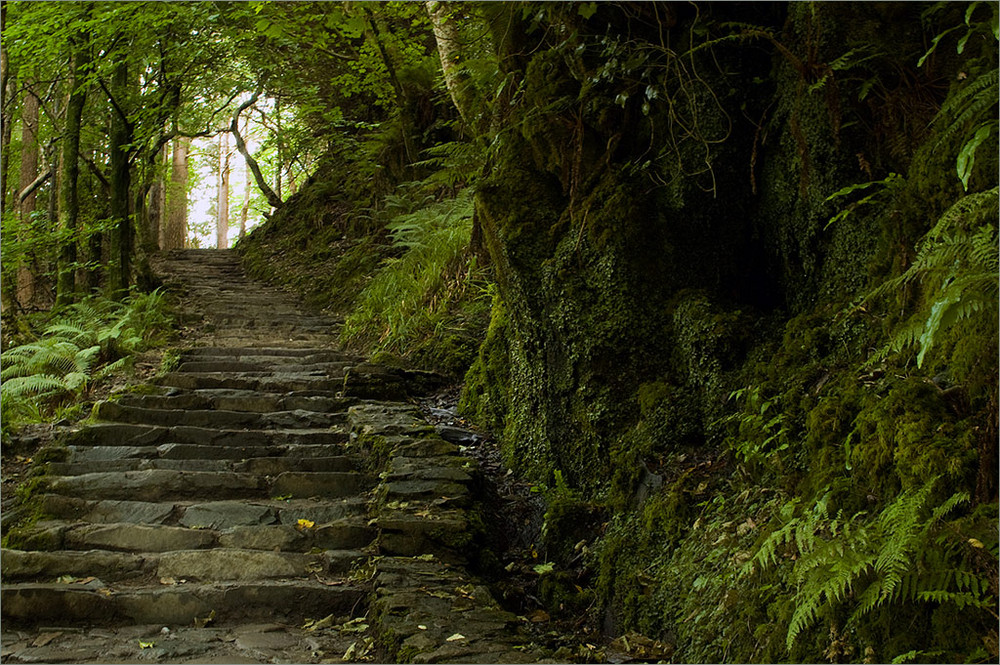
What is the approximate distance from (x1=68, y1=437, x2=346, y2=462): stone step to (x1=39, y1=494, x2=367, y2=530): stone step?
0.73m

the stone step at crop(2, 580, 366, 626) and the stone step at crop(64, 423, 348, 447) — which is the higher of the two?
the stone step at crop(64, 423, 348, 447)

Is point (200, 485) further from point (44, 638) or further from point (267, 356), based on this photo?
point (267, 356)

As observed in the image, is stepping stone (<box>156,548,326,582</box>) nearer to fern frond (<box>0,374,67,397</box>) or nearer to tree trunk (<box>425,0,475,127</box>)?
fern frond (<box>0,374,67,397</box>)

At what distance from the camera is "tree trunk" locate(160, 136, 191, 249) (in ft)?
68.7

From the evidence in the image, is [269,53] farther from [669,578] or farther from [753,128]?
[669,578]

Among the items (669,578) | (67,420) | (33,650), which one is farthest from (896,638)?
(67,420)

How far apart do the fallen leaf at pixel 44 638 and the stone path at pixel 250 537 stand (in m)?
0.02

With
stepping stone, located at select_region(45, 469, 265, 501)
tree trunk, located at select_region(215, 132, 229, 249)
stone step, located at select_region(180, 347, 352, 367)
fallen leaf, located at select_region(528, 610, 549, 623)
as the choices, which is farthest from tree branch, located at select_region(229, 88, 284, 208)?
fallen leaf, located at select_region(528, 610, 549, 623)

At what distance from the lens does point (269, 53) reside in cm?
1412

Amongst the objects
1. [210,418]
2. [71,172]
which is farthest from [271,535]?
[71,172]

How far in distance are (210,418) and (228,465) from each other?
1026mm

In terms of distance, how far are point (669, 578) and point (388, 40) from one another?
10362 millimetres

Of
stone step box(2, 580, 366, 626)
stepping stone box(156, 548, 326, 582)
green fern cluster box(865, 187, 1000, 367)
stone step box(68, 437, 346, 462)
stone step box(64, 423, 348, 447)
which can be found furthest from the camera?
stone step box(64, 423, 348, 447)

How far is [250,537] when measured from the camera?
4.68m
